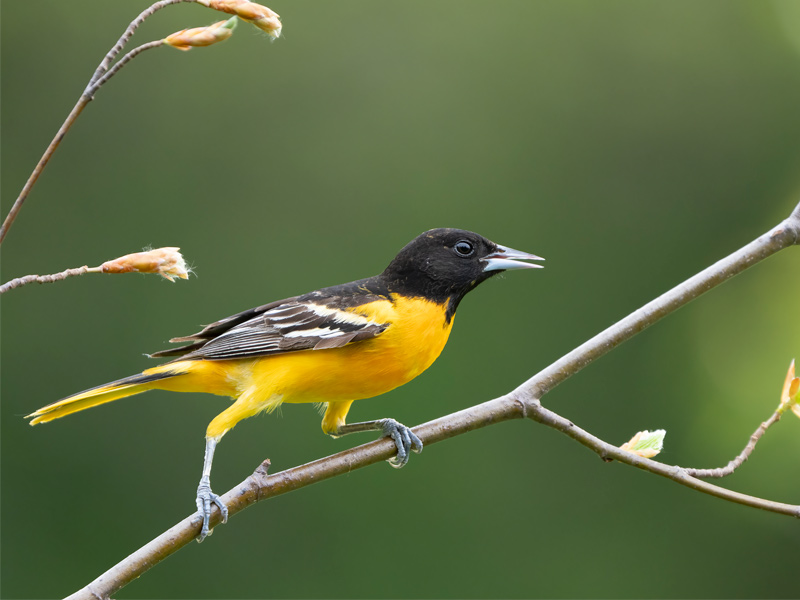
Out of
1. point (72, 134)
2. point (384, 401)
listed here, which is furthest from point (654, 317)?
point (72, 134)

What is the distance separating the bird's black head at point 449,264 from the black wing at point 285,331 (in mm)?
177

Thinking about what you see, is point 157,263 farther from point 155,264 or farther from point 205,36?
point 205,36

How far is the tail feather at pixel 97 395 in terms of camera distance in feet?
6.72

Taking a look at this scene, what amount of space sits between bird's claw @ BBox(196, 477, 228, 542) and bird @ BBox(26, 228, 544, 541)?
5 centimetres

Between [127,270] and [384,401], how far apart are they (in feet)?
14.4

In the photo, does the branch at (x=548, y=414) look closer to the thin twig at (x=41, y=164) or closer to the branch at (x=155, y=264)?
the branch at (x=155, y=264)

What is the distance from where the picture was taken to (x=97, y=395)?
2281 mm

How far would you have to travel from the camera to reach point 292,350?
252 centimetres

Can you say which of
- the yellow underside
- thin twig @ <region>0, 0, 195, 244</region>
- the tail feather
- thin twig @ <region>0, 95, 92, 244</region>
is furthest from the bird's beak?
thin twig @ <region>0, 95, 92, 244</region>

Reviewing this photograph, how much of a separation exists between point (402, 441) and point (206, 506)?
0.57 metres

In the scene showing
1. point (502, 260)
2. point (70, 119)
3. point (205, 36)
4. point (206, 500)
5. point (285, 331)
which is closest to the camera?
point (70, 119)

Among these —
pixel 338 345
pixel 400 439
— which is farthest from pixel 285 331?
pixel 400 439

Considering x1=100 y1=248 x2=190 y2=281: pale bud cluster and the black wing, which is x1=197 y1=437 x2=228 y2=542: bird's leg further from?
x1=100 y1=248 x2=190 y2=281: pale bud cluster

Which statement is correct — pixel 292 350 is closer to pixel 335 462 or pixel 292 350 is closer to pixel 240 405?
pixel 240 405
